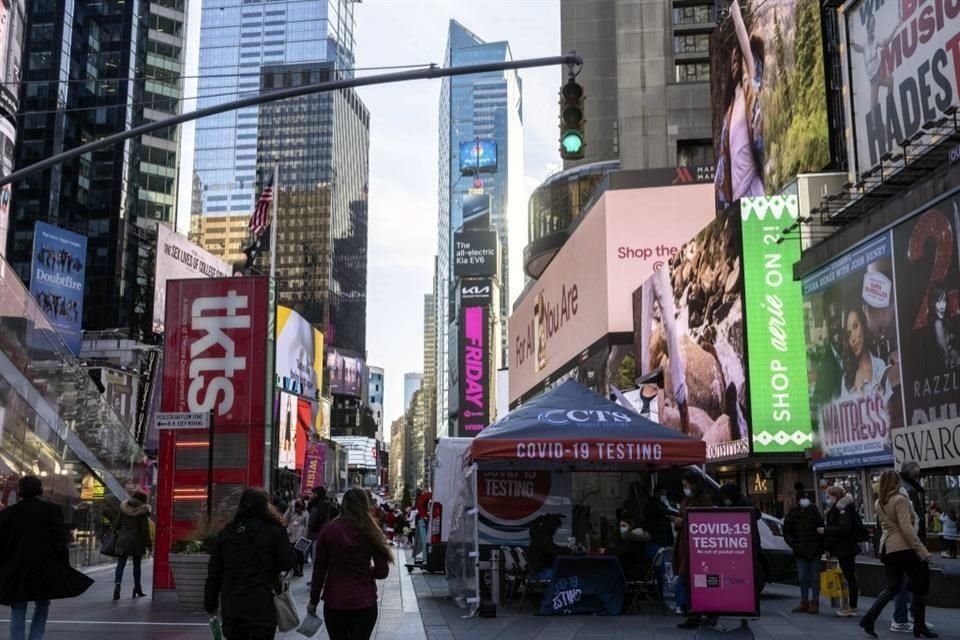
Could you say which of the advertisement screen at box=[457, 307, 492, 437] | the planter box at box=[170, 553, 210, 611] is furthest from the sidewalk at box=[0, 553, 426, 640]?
the advertisement screen at box=[457, 307, 492, 437]

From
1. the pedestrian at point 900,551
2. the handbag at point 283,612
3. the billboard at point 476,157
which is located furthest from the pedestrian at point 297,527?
the billboard at point 476,157

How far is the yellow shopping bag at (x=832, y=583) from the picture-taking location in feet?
45.9

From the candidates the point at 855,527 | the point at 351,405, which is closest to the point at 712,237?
the point at 855,527

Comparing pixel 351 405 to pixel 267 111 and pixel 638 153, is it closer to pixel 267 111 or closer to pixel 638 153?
pixel 267 111

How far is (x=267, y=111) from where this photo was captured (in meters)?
183

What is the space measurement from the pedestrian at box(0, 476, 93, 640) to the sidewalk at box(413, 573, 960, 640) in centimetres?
440

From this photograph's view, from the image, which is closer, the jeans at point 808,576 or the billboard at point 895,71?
the jeans at point 808,576

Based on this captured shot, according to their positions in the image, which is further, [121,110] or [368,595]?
[121,110]

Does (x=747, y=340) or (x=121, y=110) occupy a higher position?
(x=121, y=110)

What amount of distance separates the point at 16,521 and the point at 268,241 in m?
35.1

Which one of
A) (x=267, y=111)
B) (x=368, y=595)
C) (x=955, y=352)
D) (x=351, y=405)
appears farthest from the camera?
(x=267, y=111)

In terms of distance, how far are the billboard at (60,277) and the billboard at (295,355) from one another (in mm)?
14083

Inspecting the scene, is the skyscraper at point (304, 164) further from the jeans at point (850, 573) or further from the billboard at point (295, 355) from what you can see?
the jeans at point (850, 573)

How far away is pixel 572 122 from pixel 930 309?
38.5ft
